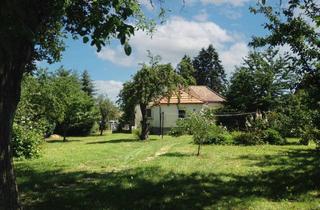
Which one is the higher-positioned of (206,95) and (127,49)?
(206,95)

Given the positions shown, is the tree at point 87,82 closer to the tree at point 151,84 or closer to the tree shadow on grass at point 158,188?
the tree at point 151,84

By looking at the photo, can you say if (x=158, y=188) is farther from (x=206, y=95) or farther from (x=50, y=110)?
(x=206, y=95)

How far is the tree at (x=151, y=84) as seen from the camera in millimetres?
33969

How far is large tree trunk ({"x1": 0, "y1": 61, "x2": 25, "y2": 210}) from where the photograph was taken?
6621mm

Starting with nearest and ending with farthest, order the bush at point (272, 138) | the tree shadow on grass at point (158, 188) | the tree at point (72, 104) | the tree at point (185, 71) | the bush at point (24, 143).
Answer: the tree shadow on grass at point (158, 188)
the bush at point (24, 143)
the bush at point (272, 138)
the tree at point (185, 71)
the tree at point (72, 104)

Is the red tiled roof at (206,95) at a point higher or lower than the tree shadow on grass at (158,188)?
higher

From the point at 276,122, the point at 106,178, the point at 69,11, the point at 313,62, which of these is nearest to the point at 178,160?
the point at 106,178

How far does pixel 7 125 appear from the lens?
22.0ft

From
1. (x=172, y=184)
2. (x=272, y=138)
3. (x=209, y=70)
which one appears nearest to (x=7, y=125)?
(x=172, y=184)

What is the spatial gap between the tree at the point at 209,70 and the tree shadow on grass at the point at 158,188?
83.8 metres

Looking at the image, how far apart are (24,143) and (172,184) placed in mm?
9742

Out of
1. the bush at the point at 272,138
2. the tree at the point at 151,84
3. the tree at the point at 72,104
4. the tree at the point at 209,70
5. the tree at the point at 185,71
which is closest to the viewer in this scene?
the bush at the point at 272,138

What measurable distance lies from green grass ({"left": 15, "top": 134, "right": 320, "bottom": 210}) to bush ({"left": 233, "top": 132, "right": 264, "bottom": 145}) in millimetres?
9188

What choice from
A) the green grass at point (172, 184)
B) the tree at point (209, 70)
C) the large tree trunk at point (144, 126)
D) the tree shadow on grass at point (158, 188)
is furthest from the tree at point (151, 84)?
the tree at point (209, 70)
